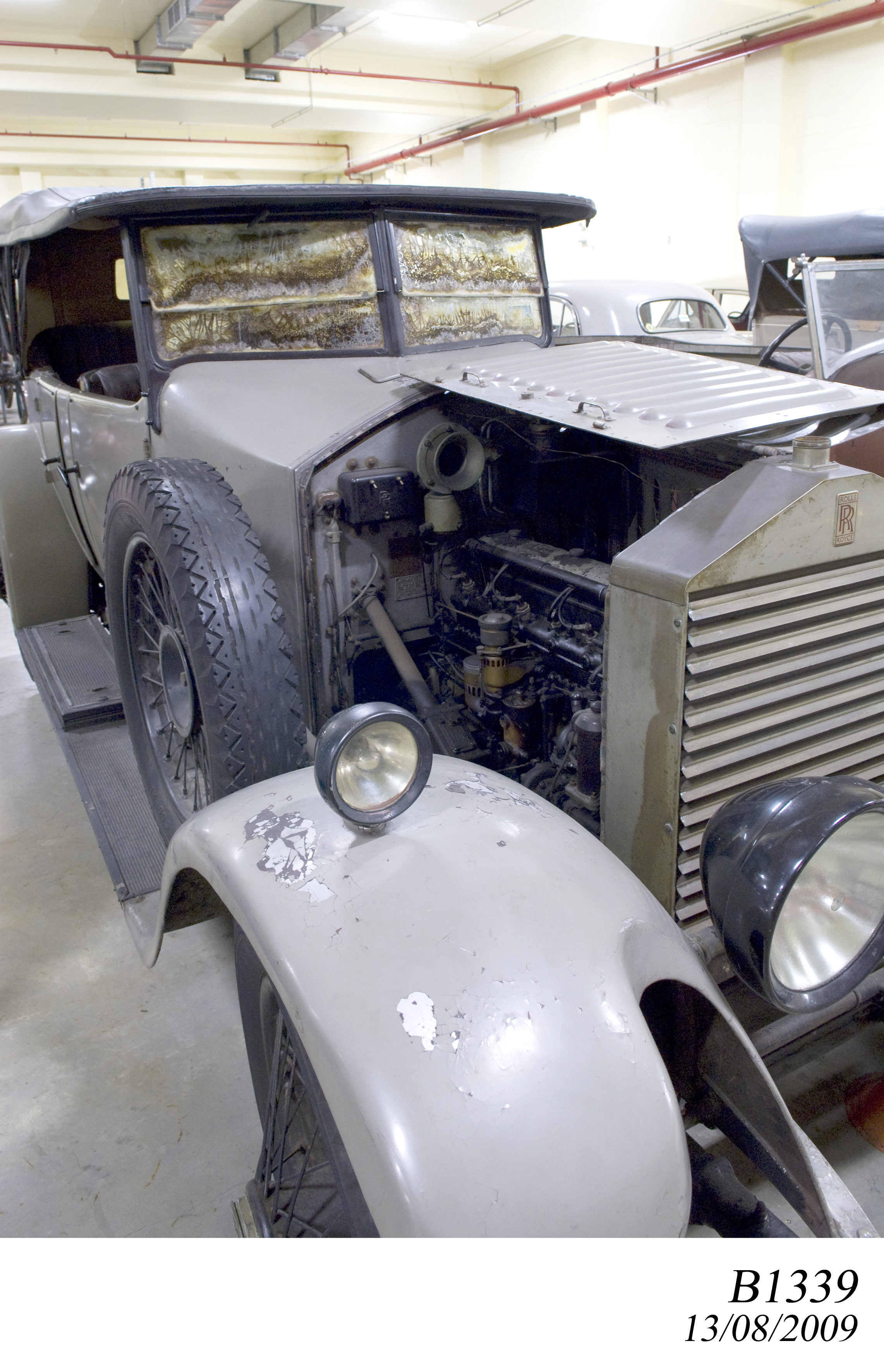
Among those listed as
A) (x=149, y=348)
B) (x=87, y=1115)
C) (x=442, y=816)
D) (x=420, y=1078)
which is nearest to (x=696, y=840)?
(x=442, y=816)

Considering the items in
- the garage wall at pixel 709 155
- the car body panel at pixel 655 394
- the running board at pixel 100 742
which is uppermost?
the garage wall at pixel 709 155

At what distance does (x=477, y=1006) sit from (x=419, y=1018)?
0.08m

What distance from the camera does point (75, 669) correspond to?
4.17 meters

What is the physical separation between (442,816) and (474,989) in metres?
0.38

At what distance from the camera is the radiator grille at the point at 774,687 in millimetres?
1740

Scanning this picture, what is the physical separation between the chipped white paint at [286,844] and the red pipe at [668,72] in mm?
9839

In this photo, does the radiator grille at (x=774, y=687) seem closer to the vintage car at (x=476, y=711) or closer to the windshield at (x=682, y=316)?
the vintage car at (x=476, y=711)

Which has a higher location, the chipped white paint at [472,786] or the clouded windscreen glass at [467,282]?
the clouded windscreen glass at [467,282]

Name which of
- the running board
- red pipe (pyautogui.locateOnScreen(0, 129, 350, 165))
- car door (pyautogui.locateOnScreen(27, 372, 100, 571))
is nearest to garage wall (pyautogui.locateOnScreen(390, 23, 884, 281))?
red pipe (pyautogui.locateOnScreen(0, 129, 350, 165))

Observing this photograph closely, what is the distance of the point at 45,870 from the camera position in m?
3.33

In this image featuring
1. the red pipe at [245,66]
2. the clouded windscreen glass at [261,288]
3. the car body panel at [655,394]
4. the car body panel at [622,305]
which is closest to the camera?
the car body panel at [655,394]

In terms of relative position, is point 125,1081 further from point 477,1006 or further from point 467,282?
point 467,282

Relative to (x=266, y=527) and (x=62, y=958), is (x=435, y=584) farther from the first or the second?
(x=62, y=958)
